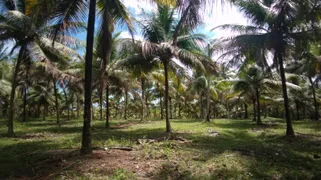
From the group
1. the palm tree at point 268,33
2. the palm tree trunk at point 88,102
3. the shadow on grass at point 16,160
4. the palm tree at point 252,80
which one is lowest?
the shadow on grass at point 16,160

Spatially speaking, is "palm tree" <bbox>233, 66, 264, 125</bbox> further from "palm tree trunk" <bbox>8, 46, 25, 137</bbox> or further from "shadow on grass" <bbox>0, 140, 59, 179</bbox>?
"shadow on grass" <bbox>0, 140, 59, 179</bbox>

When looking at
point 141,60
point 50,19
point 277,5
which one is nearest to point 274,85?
point 277,5

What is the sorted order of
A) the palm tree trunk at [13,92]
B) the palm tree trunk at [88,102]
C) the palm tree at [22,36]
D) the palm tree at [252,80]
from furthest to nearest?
the palm tree at [252,80], the palm tree trunk at [13,92], the palm tree at [22,36], the palm tree trunk at [88,102]

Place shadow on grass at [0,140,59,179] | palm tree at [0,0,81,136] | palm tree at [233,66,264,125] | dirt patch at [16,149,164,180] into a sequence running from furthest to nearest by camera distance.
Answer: palm tree at [233,66,264,125], palm tree at [0,0,81,136], shadow on grass at [0,140,59,179], dirt patch at [16,149,164,180]

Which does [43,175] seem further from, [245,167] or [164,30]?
[164,30]

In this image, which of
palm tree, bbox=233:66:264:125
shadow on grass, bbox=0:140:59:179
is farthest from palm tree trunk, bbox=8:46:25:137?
palm tree, bbox=233:66:264:125

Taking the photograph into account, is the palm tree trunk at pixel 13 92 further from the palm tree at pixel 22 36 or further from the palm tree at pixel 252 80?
the palm tree at pixel 252 80

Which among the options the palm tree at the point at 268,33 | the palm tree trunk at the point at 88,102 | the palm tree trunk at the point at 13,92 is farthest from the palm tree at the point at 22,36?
the palm tree at the point at 268,33

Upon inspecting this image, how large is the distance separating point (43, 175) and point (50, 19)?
4.89 meters

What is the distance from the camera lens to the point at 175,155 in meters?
7.64

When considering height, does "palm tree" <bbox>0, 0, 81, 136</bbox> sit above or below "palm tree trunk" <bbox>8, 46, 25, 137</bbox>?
above

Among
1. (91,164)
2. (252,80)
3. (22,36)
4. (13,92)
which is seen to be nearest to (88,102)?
(91,164)

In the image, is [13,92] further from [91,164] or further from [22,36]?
[91,164]

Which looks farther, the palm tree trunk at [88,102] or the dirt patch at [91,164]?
the palm tree trunk at [88,102]
